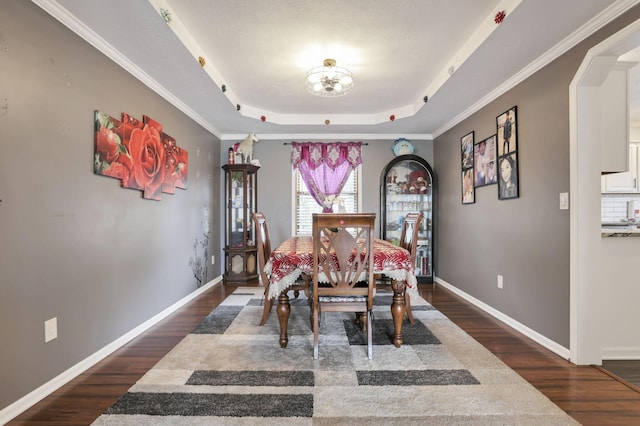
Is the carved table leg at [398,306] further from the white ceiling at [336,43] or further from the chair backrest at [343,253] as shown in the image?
the white ceiling at [336,43]

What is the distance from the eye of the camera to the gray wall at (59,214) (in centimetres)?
161

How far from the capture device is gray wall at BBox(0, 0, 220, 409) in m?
1.61

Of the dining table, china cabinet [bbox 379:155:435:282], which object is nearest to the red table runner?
the dining table

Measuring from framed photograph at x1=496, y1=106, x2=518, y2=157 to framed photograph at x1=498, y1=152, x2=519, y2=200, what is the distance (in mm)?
64

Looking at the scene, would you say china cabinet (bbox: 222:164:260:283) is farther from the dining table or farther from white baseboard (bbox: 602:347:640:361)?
white baseboard (bbox: 602:347:640:361)

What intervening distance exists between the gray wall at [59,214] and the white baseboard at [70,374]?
32 millimetres

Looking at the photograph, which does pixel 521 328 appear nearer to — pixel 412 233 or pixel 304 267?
pixel 412 233

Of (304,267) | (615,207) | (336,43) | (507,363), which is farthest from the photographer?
(615,207)

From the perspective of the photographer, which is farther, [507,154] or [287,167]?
[287,167]

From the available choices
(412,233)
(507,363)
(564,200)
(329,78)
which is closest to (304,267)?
(412,233)

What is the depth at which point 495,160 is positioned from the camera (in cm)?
323

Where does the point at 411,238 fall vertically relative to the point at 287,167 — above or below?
below

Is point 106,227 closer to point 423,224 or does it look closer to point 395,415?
point 395,415

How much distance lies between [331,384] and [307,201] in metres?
3.48
